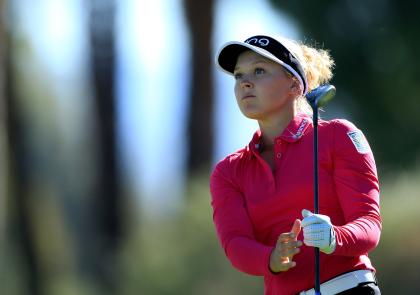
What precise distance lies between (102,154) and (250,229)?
49.9ft

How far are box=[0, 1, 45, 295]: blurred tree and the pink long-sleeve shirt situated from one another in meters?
14.8

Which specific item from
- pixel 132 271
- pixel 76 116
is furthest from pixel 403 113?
pixel 76 116

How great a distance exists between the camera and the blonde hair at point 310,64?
5996mm

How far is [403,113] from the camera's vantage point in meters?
17.5

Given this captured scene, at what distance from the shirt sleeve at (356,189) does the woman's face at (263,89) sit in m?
0.35

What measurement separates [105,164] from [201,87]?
262 centimetres

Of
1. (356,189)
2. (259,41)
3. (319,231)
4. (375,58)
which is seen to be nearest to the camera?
(319,231)

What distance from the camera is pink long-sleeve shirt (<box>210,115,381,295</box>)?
18.2 ft

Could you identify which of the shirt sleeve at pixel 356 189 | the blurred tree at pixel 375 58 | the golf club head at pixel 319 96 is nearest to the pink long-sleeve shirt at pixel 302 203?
the shirt sleeve at pixel 356 189

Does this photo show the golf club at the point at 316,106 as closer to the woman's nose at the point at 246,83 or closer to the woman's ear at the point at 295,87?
the woman's ear at the point at 295,87

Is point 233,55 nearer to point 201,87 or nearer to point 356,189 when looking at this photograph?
point 356,189

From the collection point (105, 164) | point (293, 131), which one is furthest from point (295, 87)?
point (105, 164)

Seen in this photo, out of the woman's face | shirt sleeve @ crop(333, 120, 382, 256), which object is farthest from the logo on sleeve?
the woman's face

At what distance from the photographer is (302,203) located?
5637 mm
